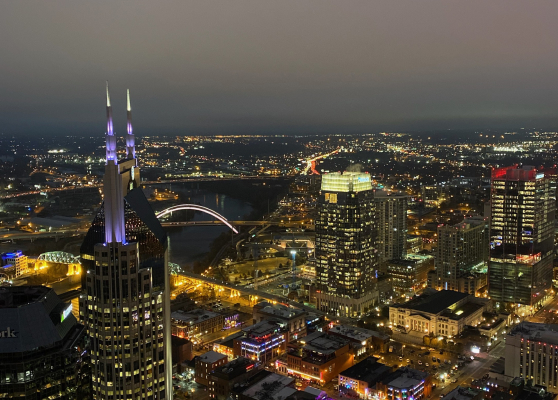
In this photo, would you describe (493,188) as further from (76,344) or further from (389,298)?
(76,344)

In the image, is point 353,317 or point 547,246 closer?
point 353,317

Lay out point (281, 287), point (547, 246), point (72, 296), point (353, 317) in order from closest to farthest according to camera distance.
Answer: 1. point (72, 296)
2. point (353, 317)
3. point (547, 246)
4. point (281, 287)

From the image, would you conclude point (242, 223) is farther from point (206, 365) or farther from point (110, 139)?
point (110, 139)

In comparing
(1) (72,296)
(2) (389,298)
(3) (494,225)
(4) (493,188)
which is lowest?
(2) (389,298)

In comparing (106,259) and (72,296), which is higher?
(106,259)

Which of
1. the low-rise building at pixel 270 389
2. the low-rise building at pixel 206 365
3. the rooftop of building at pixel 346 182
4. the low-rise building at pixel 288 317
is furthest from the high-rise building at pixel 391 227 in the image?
the low-rise building at pixel 270 389

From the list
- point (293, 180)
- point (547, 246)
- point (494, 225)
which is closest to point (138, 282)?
point (494, 225)
